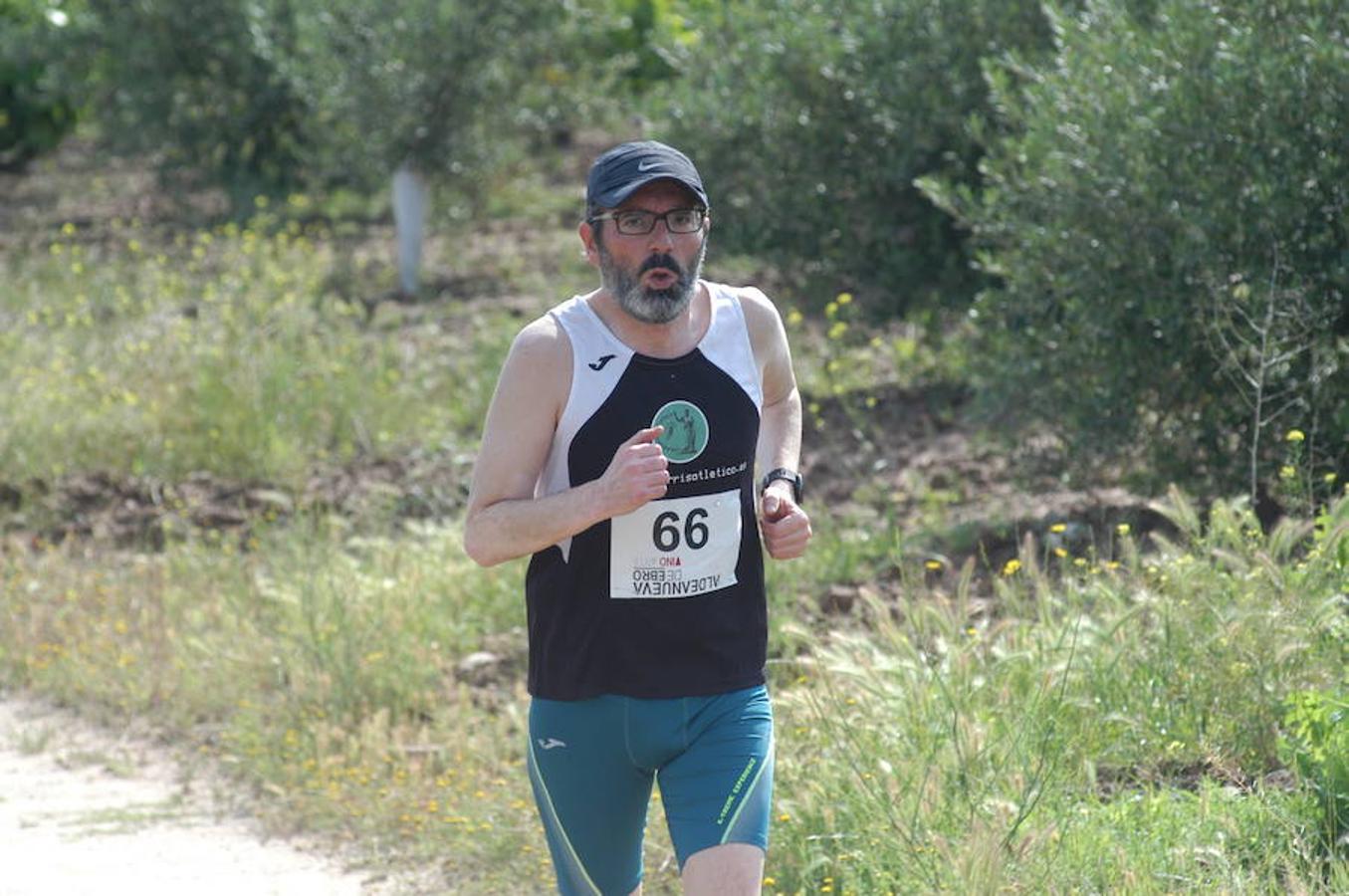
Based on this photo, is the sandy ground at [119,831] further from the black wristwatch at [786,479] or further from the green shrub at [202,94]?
A: the green shrub at [202,94]

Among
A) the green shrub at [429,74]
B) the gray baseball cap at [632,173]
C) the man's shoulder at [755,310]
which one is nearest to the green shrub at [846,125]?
the green shrub at [429,74]

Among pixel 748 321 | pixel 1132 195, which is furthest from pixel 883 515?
pixel 748 321

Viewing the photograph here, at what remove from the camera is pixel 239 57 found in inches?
602

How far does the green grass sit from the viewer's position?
4.88 m

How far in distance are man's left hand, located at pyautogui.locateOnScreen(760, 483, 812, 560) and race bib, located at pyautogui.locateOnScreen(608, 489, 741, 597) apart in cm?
12

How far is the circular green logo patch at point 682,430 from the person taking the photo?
13.0 ft

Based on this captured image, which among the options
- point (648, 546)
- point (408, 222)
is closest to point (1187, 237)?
point (648, 546)

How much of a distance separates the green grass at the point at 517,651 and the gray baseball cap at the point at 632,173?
1527 millimetres

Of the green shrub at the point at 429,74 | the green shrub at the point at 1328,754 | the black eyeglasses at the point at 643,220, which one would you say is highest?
the green shrub at the point at 429,74

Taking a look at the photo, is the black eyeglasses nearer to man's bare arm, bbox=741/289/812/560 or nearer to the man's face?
the man's face

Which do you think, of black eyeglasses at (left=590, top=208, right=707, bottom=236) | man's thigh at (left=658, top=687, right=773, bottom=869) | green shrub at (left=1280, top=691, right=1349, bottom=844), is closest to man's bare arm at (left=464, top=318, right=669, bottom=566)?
black eyeglasses at (left=590, top=208, right=707, bottom=236)

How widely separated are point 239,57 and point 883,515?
28.3 ft

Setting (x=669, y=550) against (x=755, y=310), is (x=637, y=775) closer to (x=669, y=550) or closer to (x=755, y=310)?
(x=669, y=550)

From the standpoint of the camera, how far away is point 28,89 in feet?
60.6
